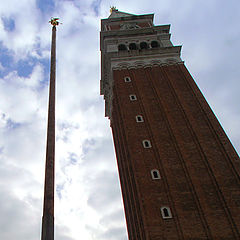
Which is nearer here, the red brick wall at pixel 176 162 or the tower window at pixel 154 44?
the red brick wall at pixel 176 162

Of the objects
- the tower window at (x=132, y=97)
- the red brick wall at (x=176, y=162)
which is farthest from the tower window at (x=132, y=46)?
the tower window at (x=132, y=97)

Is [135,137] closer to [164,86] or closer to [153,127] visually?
[153,127]

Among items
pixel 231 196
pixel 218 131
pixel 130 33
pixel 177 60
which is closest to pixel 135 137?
pixel 218 131

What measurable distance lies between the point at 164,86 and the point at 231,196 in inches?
501

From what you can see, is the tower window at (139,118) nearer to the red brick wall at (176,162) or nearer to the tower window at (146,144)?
the red brick wall at (176,162)

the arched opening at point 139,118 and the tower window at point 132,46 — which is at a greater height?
the tower window at point 132,46

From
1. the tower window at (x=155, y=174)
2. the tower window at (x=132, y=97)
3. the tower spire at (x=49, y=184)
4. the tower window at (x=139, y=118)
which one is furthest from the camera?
the tower window at (x=132, y=97)

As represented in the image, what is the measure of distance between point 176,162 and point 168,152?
1.08 meters

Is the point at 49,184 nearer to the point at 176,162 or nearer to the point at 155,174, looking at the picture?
the point at 155,174

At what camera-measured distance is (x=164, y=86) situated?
28.6 m

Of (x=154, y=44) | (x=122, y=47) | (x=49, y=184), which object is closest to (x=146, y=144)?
(x=49, y=184)

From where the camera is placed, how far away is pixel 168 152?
71.9 ft

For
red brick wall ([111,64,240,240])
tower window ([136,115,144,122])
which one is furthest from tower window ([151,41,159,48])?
tower window ([136,115,144,122])

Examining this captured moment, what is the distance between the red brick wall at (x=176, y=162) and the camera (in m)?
17.4
